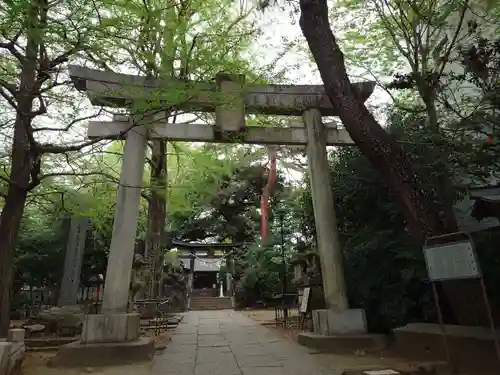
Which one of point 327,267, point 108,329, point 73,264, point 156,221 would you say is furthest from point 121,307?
point 156,221

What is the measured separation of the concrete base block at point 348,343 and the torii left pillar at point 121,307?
2.88 meters

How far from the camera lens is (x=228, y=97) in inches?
267

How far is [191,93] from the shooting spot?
6031 mm

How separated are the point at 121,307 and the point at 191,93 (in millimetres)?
3895

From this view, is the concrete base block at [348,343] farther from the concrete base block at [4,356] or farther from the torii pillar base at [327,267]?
the concrete base block at [4,356]

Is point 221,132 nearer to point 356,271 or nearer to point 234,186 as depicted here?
point 356,271

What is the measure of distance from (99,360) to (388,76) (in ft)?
27.6

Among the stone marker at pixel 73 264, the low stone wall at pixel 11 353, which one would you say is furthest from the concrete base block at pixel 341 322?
the stone marker at pixel 73 264

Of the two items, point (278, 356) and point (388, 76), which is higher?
point (388, 76)

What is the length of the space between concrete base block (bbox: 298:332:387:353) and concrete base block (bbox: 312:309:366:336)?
179 millimetres

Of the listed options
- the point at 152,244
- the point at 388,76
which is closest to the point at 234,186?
the point at 152,244

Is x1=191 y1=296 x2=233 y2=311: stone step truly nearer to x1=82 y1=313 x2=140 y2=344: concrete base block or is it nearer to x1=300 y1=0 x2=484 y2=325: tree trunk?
x1=82 y1=313 x2=140 y2=344: concrete base block

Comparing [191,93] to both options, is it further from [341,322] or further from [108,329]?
[341,322]

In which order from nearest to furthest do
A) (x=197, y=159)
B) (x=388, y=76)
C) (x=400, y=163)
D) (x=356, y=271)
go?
(x=400, y=163) < (x=356, y=271) < (x=388, y=76) < (x=197, y=159)
